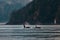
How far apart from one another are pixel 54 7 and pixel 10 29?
0.51 meters

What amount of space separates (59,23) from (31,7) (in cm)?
33

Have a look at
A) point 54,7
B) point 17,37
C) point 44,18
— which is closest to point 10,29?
point 17,37

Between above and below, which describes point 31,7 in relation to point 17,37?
above

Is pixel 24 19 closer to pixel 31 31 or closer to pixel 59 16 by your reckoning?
pixel 31 31

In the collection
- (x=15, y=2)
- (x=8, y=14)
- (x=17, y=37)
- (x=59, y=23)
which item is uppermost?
(x=15, y=2)

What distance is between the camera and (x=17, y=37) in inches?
76.4

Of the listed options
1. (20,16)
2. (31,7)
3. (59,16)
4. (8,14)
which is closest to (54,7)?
(59,16)

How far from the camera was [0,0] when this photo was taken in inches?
76.6

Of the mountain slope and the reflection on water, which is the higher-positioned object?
the mountain slope

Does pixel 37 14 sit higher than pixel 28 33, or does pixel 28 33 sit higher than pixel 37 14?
pixel 37 14

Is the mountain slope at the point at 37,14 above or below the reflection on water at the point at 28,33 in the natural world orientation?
above

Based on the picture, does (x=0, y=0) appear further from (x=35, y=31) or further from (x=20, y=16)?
(x=35, y=31)

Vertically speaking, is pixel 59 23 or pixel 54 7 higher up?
pixel 54 7

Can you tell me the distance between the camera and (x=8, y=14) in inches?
76.9
